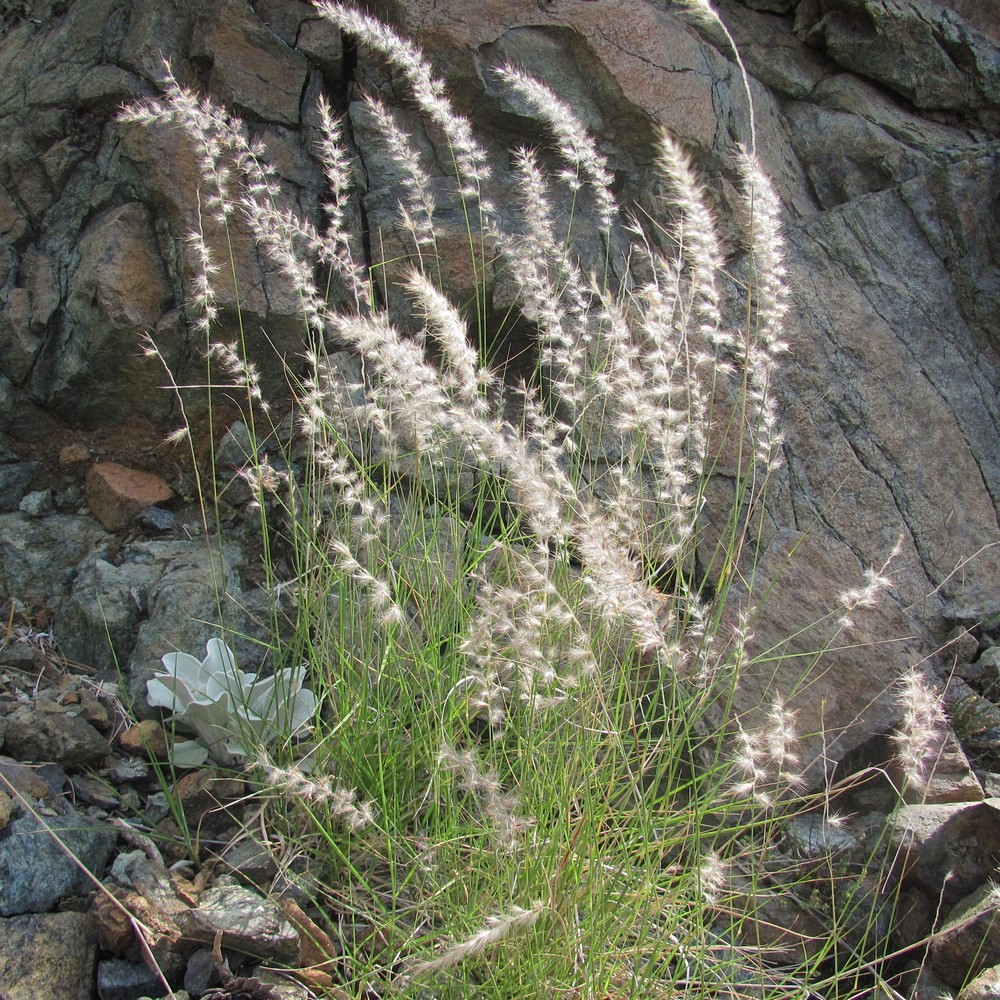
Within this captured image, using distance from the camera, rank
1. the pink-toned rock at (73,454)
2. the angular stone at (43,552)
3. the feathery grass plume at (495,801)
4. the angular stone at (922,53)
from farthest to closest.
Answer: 1. the angular stone at (922,53)
2. the pink-toned rock at (73,454)
3. the angular stone at (43,552)
4. the feathery grass plume at (495,801)

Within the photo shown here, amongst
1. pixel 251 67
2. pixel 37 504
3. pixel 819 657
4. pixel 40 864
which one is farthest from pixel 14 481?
pixel 819 657

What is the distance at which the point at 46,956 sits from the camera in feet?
5.91

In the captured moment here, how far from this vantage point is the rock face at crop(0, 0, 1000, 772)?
3.01m

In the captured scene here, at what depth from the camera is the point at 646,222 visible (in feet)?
11.0

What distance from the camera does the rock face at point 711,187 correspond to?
118 inches

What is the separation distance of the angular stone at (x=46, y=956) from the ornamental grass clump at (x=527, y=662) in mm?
463

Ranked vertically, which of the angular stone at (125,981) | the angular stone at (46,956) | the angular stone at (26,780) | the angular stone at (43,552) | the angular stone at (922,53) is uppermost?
the angular stone at (922,53)

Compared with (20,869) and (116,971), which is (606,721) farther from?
(20,869)

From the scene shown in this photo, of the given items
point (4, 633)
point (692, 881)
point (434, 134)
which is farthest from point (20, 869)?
point (434, 134)

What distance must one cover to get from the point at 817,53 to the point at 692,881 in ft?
11.4

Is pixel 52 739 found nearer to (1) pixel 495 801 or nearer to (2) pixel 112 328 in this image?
(1) pixel 495 801

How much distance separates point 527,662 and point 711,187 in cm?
232

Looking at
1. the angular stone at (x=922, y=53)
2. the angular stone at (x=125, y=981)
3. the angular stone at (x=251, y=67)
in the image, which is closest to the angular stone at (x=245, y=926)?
the angular stone at (x=125, y=981)

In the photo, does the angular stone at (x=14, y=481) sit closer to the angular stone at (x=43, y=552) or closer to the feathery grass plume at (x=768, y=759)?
the angular stone at (x=43, y=552)
